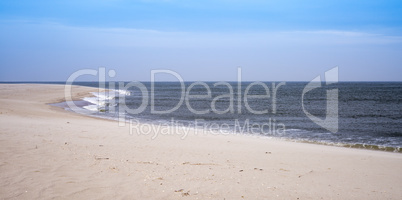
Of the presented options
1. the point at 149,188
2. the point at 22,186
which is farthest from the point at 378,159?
the point at 22,186

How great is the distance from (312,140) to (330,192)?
833 cm

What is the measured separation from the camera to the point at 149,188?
5262mm

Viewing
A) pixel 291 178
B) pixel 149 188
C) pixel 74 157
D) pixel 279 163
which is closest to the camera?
pixel 149 188

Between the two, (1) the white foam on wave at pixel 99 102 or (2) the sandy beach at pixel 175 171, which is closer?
(2) the sandy beach at pixel 175 171

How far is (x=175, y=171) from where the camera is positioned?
643 centimetres

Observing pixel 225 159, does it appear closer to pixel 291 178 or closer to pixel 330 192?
pixel 291 178

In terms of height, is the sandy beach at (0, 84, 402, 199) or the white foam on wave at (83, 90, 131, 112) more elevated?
the white foam on wave at (83, 90, 131, 112)

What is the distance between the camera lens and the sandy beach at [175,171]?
16.7 ft

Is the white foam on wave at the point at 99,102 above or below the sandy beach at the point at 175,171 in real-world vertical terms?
above

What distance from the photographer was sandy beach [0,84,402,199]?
510 cm

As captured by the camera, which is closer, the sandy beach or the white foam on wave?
the sandy beach

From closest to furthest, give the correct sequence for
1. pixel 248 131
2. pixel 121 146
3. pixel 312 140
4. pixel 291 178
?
pixel 291 178 → pixel 121 146 → pixel 312 140 → pixel 248 131

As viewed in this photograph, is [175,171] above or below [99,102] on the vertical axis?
below

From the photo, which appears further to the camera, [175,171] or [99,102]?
[99,102]
